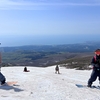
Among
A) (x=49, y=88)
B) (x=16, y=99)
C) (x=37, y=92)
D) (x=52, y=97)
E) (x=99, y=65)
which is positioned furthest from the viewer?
(x=99, y=65)

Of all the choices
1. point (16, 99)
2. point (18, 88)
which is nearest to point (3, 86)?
point (18, 88)

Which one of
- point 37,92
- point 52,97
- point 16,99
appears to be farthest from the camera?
point 37,92

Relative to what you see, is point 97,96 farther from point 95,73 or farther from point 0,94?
point 0,94

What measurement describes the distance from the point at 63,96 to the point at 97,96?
2.10 m

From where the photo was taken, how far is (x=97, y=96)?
42.6 ft

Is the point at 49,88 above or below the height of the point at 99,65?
below

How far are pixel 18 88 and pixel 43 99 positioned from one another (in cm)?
282

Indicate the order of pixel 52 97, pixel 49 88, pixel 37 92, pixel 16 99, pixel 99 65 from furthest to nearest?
pixel 99 65 → pixel 49 88 → pixel 37 92 → pixel 52 97 → pixel 16 99

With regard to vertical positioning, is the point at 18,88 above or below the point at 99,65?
below

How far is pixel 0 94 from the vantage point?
39.4 feet

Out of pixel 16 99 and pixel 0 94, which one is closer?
pixel 16 99

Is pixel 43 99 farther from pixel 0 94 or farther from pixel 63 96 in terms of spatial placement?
pixel 0 94

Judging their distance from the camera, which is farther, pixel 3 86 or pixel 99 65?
pixel 99 65

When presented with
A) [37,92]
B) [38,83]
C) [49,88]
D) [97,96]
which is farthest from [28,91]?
[97,96]
